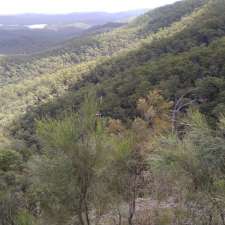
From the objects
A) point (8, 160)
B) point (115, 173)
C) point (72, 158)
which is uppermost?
point (72, 158)

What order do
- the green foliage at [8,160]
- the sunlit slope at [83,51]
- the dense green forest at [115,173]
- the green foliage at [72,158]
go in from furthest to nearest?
the sunlit slope at [83,51] → the green foliage at [8,160] → the green foliage at [72,158] → the dense green forest at [115,173]

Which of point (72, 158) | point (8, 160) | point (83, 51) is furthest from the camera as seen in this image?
point (83, 51)

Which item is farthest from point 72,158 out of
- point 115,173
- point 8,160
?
point 8,160

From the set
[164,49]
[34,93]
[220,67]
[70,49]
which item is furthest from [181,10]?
[220,67]

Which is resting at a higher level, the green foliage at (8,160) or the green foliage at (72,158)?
the green foliage at (72,158)

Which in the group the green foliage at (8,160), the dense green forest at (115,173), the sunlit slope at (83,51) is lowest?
the sunlit slope at (83,51)

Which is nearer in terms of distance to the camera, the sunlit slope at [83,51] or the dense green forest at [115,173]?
the dense green forest at [115,173]

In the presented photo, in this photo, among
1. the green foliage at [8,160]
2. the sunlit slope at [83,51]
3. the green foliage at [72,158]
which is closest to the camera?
the green foliage at [72,158]

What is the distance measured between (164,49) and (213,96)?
28.6 m

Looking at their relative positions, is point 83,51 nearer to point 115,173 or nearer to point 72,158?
→ point 115,173

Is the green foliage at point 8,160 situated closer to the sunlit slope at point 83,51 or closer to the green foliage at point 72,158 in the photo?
the green foliage at point 72,158

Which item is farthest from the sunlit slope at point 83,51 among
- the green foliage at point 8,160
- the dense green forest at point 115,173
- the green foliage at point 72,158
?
the green foliage at point 72,158

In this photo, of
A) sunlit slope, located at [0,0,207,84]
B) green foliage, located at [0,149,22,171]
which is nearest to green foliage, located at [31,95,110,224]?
green foliage, located at [0,149,22,171]

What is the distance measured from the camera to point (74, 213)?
29.5ft
